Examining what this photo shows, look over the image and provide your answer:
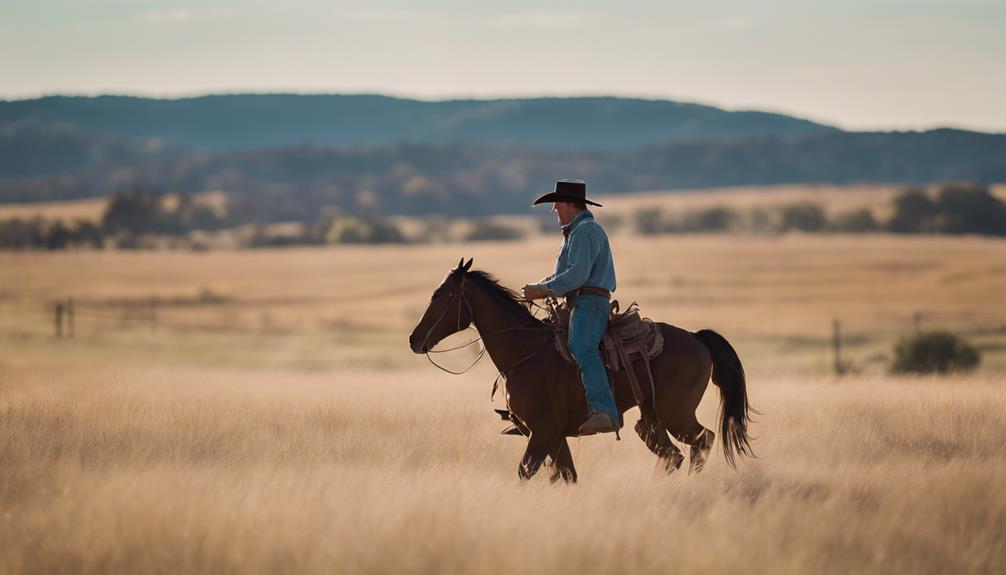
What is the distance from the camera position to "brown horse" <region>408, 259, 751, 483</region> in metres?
8.50

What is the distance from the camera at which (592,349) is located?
8.33 m

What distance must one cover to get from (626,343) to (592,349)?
434 millimetres

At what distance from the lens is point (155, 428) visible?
10.7 m

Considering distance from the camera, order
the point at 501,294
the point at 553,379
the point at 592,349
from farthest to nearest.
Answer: the point at 501,294
the point at 553,379
the point at 592,349

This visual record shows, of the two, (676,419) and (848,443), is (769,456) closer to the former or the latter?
(848,443)

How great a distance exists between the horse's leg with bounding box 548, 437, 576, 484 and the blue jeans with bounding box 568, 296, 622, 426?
523 mm

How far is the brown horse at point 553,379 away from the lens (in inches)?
335

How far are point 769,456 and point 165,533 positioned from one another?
5605 millimetres

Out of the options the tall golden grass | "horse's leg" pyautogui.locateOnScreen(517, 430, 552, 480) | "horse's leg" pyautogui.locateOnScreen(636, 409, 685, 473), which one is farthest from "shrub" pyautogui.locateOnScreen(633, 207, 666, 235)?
"horse's leg" pyautogui.locateOnScreen(517, 430, 552, 480)

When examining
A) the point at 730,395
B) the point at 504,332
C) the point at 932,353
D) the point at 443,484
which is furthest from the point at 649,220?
the point at 443,484

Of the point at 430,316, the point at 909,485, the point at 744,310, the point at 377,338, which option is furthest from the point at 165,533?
the point at 744,310

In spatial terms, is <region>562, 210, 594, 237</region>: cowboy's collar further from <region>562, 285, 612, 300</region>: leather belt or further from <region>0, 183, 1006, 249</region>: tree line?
<region>0, 183, 1006, 249</region>: tree line

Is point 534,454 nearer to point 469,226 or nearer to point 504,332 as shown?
point 504,332

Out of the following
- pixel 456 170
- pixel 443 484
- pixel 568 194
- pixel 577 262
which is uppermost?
pixel 456 170
